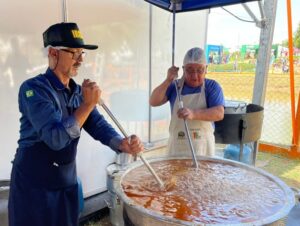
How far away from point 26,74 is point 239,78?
16.3ft

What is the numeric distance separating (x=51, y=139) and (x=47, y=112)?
0.44ft

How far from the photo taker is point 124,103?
3.09 metres

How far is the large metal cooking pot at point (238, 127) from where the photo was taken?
306cm

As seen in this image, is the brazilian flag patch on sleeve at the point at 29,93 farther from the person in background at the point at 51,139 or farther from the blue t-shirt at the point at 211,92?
the blue t-shirt at the point at 211,92

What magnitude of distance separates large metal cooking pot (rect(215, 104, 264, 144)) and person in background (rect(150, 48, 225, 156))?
0.79 m

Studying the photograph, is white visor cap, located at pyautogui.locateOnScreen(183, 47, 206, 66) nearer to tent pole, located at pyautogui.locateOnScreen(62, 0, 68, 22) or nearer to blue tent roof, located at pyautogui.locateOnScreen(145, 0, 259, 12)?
blue tent roof, located at pyautogui.locateOnScreen(145, 0, 259, 12)

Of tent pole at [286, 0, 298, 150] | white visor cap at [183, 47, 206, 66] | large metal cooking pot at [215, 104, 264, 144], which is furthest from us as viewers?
tent pole at [286, 0, 298, 150]

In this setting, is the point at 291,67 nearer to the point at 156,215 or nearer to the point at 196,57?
the point at 196,57

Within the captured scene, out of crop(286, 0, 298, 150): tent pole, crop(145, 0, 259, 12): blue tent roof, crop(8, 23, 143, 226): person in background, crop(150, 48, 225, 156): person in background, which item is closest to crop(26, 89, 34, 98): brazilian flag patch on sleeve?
crop(8, 23, 143, 226): person in background

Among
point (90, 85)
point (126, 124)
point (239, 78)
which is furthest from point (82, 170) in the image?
point (239, 78)

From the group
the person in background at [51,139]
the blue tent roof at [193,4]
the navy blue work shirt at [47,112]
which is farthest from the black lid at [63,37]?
the blue tent roof at [193,4]

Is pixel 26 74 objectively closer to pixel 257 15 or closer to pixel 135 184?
pixel 135 184

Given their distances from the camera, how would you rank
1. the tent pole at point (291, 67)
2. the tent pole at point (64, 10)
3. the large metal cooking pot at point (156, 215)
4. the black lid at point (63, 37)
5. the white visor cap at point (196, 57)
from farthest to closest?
the tent pole at point (291, 67) → the tent pole at point (64, 10) → the white visor cap at point (196, 57) → the black lid at point (63, 37) → the large metal cooking pot at point (156, 215)

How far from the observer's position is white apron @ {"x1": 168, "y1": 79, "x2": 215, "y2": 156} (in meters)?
2.30
